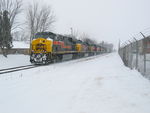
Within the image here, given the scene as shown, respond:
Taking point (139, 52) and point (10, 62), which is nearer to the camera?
point (139, 52)

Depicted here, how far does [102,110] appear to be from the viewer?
4113mm

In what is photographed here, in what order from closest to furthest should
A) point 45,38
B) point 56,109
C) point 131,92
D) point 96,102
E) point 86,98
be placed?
point 56,109 < point 96,102 < point 86,98 < point 131,92 < point 45,38

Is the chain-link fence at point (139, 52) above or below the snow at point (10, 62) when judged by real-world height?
above

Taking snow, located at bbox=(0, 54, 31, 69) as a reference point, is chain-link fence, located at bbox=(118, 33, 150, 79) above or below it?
above

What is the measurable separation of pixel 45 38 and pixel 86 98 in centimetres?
1299

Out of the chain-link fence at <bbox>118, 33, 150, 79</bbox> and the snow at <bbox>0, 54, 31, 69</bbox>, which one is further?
the snow at <bbox>0, 54, 31, 69</bbox>

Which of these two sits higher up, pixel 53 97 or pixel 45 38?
pixel 45 38

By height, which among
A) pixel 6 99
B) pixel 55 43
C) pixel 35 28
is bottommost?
pixel 6 99

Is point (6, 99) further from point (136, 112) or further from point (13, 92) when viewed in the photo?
point (136, 112)

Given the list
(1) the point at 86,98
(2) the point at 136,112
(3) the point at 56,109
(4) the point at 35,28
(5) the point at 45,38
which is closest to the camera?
(2) the point at 136,112

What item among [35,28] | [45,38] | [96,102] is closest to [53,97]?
[96,102]

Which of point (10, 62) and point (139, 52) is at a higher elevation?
point (139, 52)

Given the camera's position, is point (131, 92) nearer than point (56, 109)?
No

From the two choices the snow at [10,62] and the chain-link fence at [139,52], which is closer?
the chain-link fence at [139,52]
